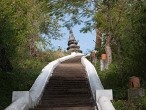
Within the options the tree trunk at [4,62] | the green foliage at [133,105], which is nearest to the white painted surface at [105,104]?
the green foliage at [133,105]

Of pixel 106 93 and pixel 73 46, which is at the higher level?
pixel 73 46

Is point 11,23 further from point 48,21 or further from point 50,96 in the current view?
point 48,21

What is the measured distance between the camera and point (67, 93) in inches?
682

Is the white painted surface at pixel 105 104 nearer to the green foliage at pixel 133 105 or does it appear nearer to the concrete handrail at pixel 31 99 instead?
the green foliage at pixel 133 105

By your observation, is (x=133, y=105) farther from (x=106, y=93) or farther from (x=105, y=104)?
(x=105, y=104)

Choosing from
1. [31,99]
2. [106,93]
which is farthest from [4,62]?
[106,93]

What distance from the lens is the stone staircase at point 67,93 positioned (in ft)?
46.4

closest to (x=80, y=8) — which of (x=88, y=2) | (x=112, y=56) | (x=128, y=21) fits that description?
(x=88, y=2)

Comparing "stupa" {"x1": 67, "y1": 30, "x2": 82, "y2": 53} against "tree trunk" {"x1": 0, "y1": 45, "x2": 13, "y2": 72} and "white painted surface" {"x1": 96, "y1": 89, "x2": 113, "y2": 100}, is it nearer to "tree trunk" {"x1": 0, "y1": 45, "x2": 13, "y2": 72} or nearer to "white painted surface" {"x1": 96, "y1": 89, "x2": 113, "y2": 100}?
"tree trunk" {"x1": 0, "y1": 45, "x2": 13, "y2": 72}

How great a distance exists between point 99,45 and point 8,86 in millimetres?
18282

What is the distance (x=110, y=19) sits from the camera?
26453 millimetres

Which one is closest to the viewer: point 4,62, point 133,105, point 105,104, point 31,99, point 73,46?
point 105,104

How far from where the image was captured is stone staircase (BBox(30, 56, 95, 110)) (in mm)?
14145

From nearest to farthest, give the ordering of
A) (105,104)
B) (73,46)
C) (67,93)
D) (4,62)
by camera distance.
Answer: (105,104) < (67,93) < (4,62) < (73,46)
